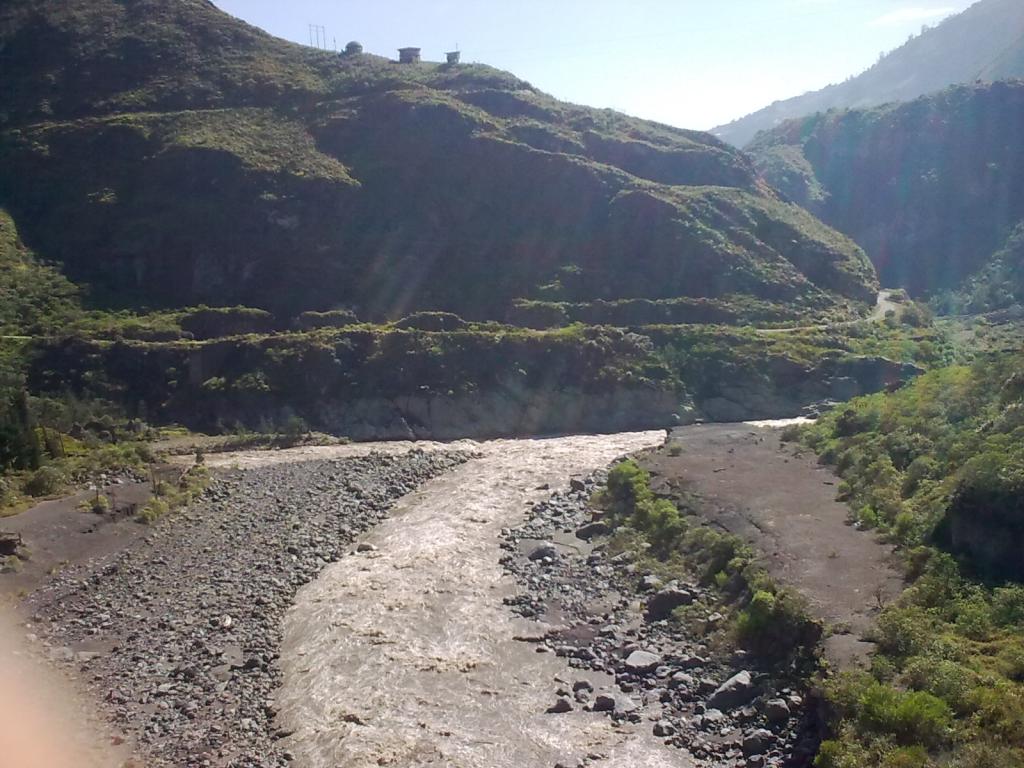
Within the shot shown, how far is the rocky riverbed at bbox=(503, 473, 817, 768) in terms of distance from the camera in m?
21.2

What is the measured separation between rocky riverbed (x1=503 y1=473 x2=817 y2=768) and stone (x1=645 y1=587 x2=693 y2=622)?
3cm

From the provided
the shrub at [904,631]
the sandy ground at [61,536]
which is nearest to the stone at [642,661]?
the shrub at [904,631]

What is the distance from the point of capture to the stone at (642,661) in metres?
25.1

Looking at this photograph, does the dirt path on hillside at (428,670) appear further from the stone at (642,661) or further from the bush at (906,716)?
the bush at (906,716)

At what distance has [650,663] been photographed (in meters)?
25.2

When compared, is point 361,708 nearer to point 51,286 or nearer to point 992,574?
point 992,574

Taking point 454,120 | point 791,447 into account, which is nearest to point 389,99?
point 454,120

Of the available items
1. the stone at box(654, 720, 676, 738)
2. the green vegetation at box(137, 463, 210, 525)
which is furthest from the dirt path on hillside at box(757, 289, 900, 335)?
the stone at box(654, 720, 676, 738)

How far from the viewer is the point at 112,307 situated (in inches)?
2837

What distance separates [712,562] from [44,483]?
27.9 m

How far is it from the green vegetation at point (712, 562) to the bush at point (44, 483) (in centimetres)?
2332

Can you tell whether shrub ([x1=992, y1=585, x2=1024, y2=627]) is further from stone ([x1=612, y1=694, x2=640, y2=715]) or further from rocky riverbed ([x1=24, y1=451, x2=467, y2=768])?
rocky riverbed ([x1=24, y1=451, x2=467, y2=768])

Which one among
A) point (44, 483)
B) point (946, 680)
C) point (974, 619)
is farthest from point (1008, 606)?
point (44, 483)

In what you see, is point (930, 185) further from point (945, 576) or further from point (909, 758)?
point (909, 758)
